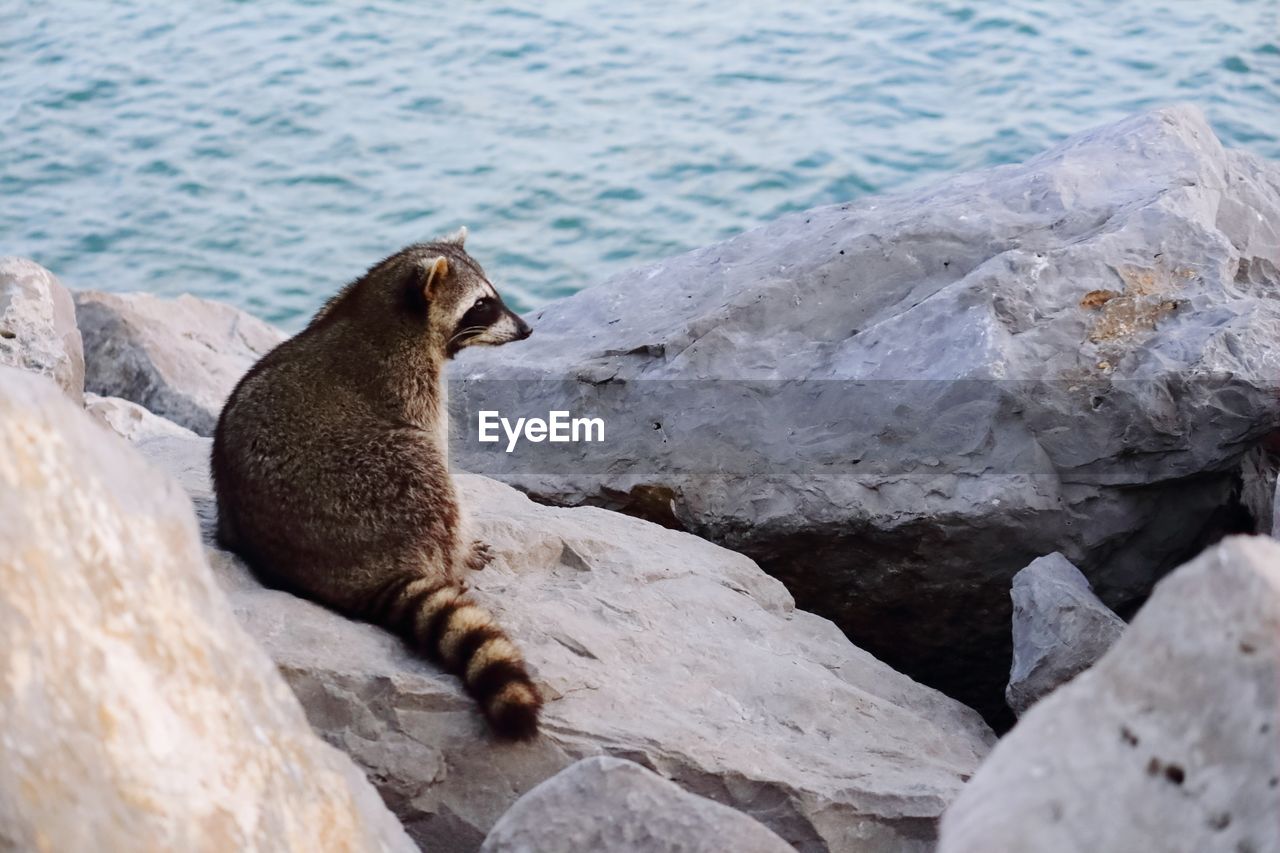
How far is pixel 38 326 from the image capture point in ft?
19.0

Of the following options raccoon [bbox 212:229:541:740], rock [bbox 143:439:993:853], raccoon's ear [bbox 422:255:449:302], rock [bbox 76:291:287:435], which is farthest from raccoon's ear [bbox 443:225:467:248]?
rock [bbox 76:291:287:435]

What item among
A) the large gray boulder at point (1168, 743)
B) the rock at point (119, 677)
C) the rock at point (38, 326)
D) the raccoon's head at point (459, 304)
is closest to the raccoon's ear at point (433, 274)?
the raccoon's head at point (459, 304)

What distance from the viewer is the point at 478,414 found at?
6523 mm

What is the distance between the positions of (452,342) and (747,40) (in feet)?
36.2

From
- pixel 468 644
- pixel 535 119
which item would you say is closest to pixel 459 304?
pixel 468 644

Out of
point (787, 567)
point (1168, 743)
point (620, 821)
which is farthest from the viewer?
point (787, 567)

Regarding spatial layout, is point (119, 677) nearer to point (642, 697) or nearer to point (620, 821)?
point (620, 821)

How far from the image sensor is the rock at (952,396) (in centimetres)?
528

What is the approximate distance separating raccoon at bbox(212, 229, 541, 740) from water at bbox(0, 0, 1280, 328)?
291 inches

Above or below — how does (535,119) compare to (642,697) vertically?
below

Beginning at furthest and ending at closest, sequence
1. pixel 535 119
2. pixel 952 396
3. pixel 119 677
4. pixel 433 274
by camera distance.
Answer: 1. pixel 535 119
2. pixel 952 396
3. pixel 433 274
4. pixel 119 677

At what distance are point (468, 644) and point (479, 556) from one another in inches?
36.8

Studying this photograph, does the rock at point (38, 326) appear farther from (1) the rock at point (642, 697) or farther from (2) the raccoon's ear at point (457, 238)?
(2) the raccoon's ear at point (457, 238)

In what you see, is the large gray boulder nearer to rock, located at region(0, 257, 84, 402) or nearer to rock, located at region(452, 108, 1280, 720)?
rock, located at region(452, 108, 1280, 720)
